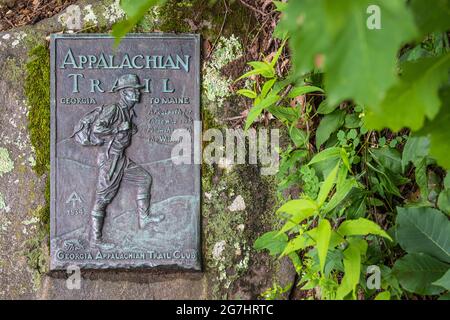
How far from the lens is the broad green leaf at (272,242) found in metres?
2.21

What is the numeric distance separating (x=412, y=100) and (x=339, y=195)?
111 centimetres

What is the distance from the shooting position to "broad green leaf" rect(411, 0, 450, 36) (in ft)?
2.74

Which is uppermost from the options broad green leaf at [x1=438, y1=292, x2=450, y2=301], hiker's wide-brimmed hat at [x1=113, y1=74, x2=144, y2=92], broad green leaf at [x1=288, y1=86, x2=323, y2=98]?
hiker's wide-brimmed hat at [x1=113, y1=74, x2=144, y2=92]

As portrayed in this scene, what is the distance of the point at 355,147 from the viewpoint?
2266 millimetres

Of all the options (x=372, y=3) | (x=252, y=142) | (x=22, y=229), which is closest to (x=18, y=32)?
(x=22, y=229)

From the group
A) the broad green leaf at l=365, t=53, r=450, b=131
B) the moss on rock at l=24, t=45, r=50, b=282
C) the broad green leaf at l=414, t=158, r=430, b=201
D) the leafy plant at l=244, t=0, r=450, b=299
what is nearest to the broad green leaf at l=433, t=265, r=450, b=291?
the leafy plant at l=244, t=0, r=450, b=299

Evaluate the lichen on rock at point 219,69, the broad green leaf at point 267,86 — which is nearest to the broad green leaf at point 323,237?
the broad green leaf at point 267,86

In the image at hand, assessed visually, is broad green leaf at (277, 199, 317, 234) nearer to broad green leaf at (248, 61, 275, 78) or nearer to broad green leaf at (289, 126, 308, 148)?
broad green leaf at (289, 126, 308, 148)

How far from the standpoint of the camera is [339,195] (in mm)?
1937

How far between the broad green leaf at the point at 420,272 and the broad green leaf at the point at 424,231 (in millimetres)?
40

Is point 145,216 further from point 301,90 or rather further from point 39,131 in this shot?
point 301,90

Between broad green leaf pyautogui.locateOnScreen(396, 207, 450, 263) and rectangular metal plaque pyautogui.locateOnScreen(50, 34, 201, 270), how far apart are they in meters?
0.89

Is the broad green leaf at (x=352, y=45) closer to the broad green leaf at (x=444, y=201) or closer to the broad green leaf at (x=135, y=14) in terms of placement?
the broad green leaf at (x=135, y=14)

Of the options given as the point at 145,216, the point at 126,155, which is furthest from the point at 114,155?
the point at 145,216
